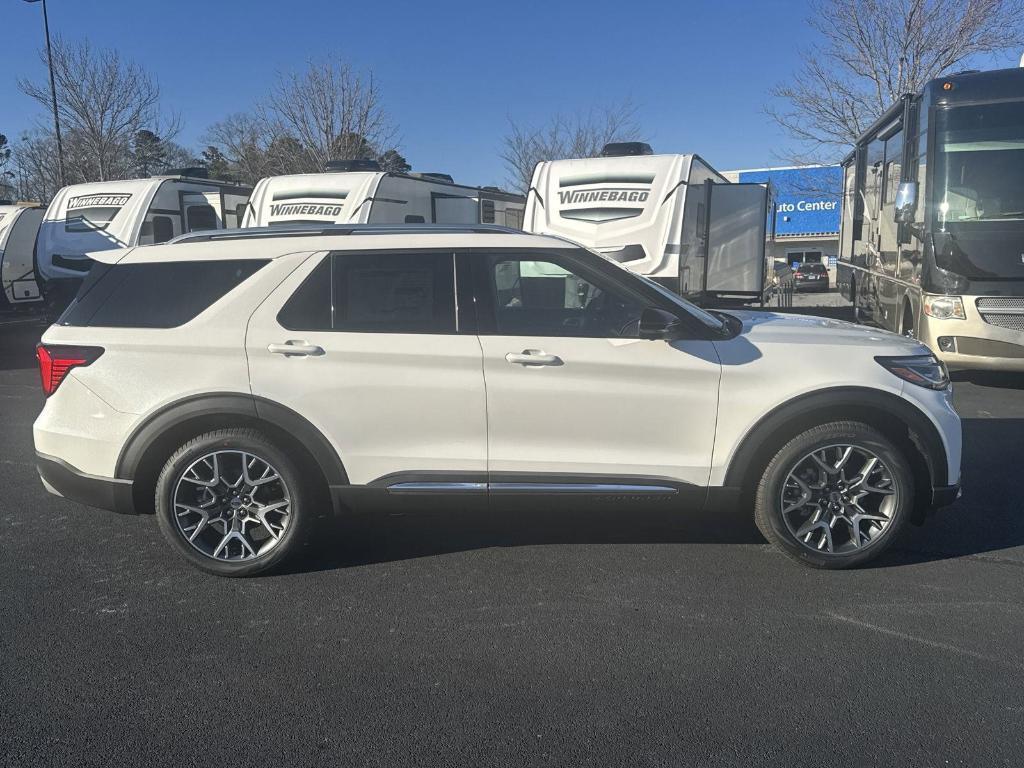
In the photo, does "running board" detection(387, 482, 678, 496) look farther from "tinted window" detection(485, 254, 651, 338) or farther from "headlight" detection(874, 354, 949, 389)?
"headlight" detection(874, 354, 949, 389)

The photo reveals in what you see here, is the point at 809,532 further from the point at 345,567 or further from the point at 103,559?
the point at 103,559

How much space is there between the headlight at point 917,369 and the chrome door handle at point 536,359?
164 centimetres

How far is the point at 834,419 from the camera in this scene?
412 cm

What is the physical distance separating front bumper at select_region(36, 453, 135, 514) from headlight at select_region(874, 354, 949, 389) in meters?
3.93

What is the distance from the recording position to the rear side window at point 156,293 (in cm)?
418

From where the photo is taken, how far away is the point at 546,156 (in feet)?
100

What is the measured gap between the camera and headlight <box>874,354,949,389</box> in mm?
4086

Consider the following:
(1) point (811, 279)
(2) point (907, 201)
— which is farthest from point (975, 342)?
(1) point (811, 279)

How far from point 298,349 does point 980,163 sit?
25.0ft

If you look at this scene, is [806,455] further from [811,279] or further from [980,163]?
[811,279]

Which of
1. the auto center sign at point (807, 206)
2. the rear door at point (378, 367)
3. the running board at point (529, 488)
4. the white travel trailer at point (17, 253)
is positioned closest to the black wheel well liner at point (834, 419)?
the running board at point (529, 488)

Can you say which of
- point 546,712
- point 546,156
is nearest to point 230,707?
point 546,712

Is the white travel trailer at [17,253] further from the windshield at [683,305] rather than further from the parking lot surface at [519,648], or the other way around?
the windshield at [683,305]

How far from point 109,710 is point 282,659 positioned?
26.3 inches
